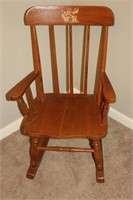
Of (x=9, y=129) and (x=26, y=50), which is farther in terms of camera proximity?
(x=9, y=129)

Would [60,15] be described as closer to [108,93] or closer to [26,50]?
[26,50]

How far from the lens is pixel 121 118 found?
6.14ft

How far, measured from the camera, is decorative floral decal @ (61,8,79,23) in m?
1.38

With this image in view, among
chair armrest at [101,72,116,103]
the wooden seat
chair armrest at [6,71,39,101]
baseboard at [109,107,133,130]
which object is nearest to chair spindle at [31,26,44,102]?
the wooden seat

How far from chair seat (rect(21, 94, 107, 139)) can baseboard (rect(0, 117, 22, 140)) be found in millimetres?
404

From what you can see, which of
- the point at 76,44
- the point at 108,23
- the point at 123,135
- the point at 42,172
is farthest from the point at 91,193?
the point at 76,44

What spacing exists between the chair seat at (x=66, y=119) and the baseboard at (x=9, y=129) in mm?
404

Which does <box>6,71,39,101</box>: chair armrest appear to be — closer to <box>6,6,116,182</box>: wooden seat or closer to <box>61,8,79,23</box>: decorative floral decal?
<box>6,6,116,182</box>: wooden seat

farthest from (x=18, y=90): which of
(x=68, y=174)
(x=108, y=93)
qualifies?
(x=68, y=174)

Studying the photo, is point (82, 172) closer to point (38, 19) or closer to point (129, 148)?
point (129, 148)

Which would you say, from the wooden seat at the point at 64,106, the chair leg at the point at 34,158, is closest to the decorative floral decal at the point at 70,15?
the wooden seat at the point at 64,106

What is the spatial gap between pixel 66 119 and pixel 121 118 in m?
0.67

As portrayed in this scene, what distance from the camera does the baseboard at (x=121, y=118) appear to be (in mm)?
1820

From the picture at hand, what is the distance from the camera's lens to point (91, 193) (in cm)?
136
